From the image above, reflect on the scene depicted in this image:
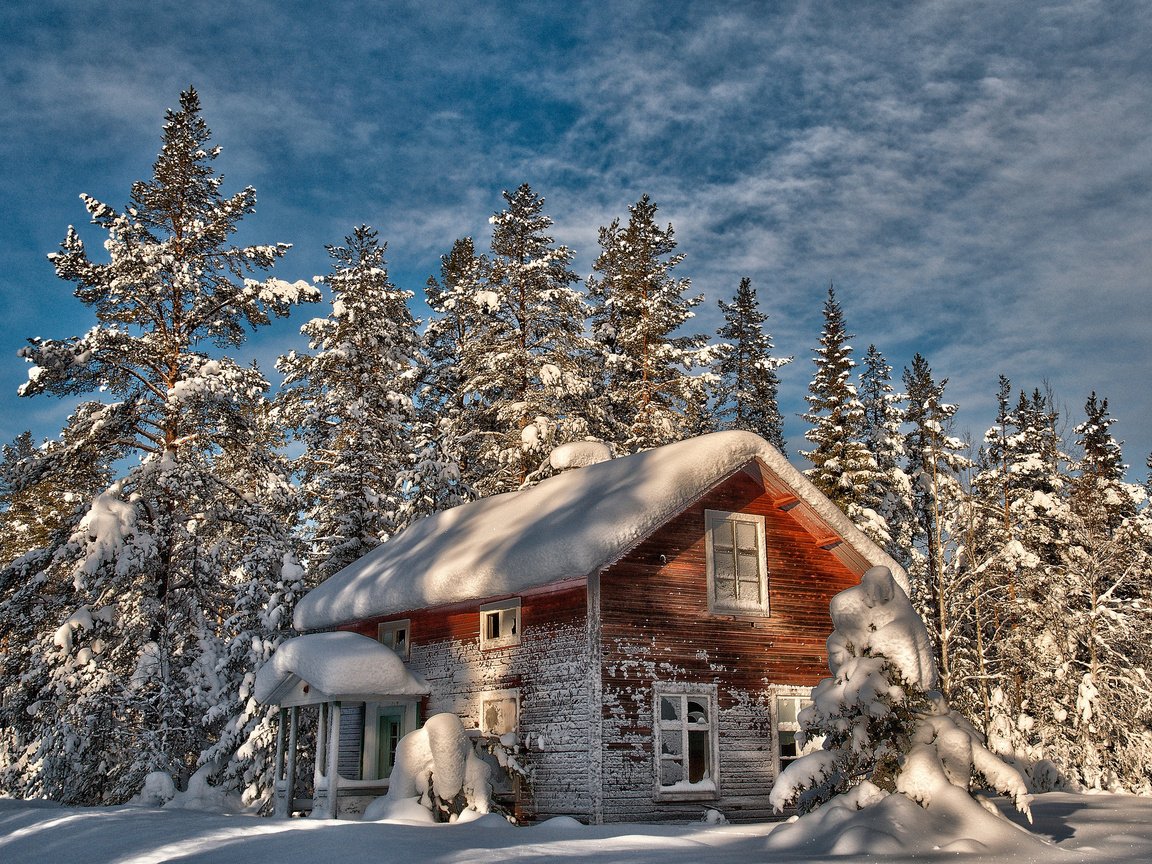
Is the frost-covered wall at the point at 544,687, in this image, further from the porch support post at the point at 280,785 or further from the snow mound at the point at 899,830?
the snow mound at the point at 899,830

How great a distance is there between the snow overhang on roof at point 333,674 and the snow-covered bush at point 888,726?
31.2ft

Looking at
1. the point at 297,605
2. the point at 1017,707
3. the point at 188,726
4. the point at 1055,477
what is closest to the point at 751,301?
the point at 1055,477

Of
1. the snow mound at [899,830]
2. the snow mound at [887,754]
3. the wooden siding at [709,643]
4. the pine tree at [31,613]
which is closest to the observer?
the snow mound at [899,830]

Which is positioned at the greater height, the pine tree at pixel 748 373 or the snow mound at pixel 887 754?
the pine tree at pixel 748 373

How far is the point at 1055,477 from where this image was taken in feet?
105

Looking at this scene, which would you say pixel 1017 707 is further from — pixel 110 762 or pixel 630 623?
pixel 110 762

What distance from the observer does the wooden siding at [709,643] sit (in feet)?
54.0

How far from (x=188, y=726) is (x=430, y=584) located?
8620 millimetres

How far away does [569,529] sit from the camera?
16.9m

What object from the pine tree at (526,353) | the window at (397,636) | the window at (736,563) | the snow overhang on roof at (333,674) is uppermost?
the pine tree at (526,353)

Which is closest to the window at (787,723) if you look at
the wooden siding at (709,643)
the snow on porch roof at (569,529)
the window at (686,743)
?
the wooden siding at (709,643)

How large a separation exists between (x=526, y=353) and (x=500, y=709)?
14.4 meters

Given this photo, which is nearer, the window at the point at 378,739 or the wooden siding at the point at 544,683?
the wooden siding at the point at 544,683

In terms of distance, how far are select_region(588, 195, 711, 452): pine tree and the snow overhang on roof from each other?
44.1 ft
